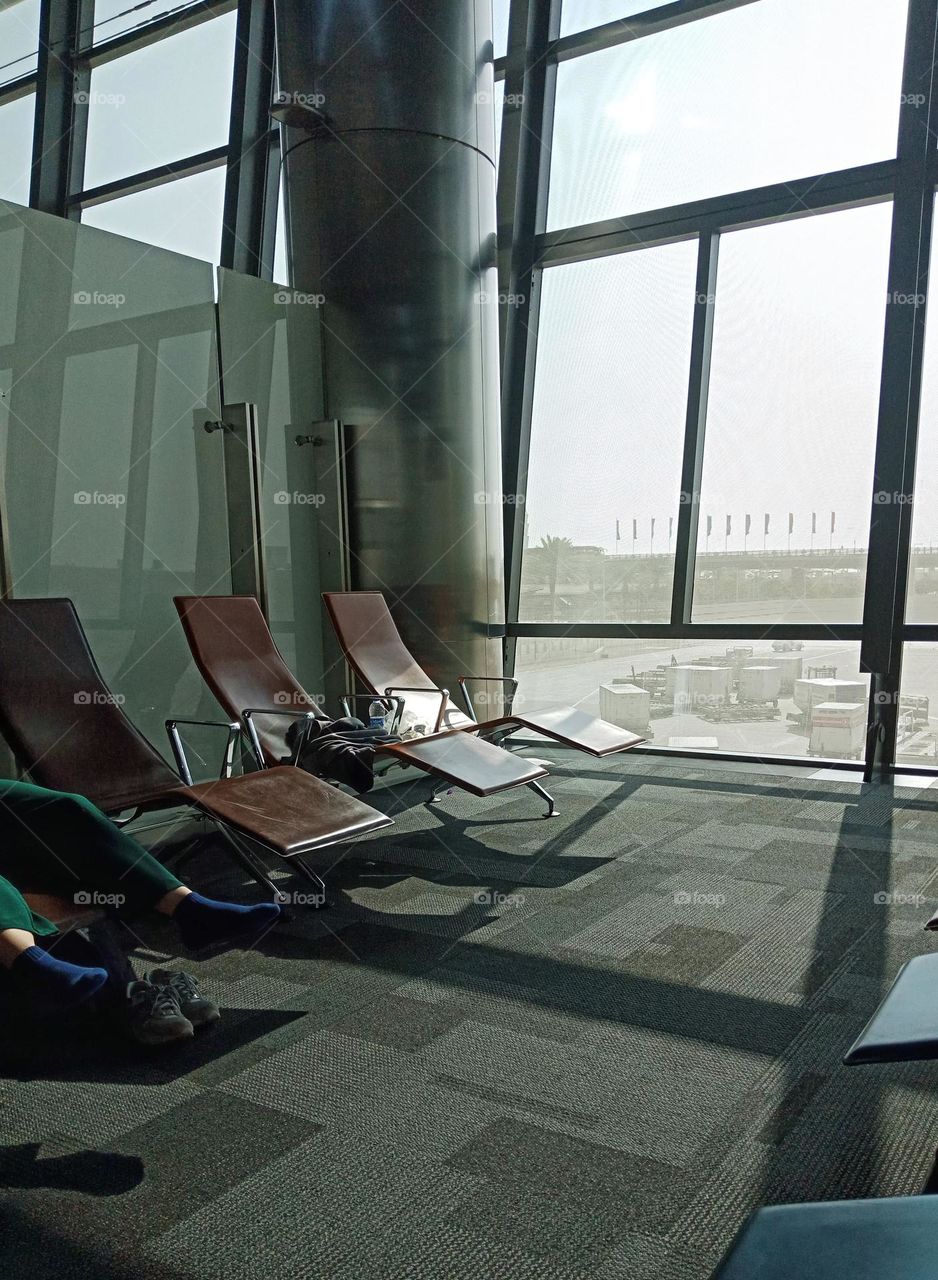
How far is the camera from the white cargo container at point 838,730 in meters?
5.29

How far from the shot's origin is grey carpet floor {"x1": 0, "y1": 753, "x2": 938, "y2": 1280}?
166cm

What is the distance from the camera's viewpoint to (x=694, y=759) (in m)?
5.80

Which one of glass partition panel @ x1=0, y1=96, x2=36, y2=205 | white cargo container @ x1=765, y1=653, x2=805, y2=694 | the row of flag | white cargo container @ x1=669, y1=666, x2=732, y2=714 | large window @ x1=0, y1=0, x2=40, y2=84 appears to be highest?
large window @ x1=0, y1=0, x2=40, y2=84

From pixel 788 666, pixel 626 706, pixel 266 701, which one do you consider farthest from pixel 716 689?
pixel 266 701

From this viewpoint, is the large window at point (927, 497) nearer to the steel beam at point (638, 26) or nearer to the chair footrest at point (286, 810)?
the steel beam at point (638, 26)

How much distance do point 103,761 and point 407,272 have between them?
3.15m

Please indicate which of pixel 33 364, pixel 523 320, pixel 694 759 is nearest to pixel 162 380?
pixel 33 364

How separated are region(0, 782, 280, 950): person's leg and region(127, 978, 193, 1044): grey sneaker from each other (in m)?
0.15

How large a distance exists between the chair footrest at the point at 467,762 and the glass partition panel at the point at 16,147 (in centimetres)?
548

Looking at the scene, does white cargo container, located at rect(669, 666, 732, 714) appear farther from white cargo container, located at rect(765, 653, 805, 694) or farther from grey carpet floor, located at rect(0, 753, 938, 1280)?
grey carpet floor, located at rect(0, 753, 938, 1280)

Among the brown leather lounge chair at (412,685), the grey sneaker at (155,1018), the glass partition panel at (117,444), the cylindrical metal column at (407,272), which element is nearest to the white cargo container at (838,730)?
the brown leather lounge chair at (412,685)

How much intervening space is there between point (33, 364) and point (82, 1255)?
353 centimetres

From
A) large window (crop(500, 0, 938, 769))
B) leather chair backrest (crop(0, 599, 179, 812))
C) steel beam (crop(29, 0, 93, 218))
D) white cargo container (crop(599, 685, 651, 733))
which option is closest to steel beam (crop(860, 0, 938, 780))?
large window (crop(500, 0, 938, 769))

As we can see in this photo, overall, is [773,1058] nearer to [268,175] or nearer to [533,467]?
[533,467]
